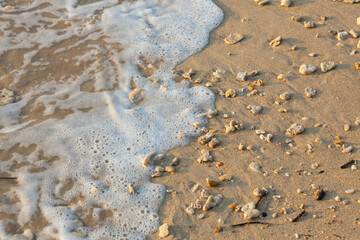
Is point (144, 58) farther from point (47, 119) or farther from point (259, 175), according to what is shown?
point (259, 175)

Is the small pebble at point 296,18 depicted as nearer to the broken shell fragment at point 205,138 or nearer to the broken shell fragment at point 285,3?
the broken shell fragment at point 285,3

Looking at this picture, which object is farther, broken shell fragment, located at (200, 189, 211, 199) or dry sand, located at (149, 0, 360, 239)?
broken shell fragment, located at (200, 189, 211, 199)

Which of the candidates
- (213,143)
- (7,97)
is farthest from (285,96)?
(7,97)

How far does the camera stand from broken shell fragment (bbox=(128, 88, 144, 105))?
3.55 meters

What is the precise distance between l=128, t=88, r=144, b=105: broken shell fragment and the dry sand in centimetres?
53

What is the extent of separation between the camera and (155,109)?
344 centimetres

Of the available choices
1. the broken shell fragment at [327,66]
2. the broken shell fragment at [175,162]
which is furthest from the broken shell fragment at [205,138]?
the broken shell fragment at [327,66]

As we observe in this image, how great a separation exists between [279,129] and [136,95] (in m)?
1.38

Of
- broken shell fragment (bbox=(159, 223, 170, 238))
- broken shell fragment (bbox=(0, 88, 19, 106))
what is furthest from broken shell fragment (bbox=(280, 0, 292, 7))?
broken shell fragment (bbox=(0, 88, 19, 106))

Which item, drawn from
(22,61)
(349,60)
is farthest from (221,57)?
(22,61)

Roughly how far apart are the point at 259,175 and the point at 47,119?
77.3 inches

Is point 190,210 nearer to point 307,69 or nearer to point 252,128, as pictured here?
point 252,128

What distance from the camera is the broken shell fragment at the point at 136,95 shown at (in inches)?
140

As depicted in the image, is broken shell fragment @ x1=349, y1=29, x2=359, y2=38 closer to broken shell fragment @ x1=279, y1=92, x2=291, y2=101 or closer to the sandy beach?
the sandy beach
